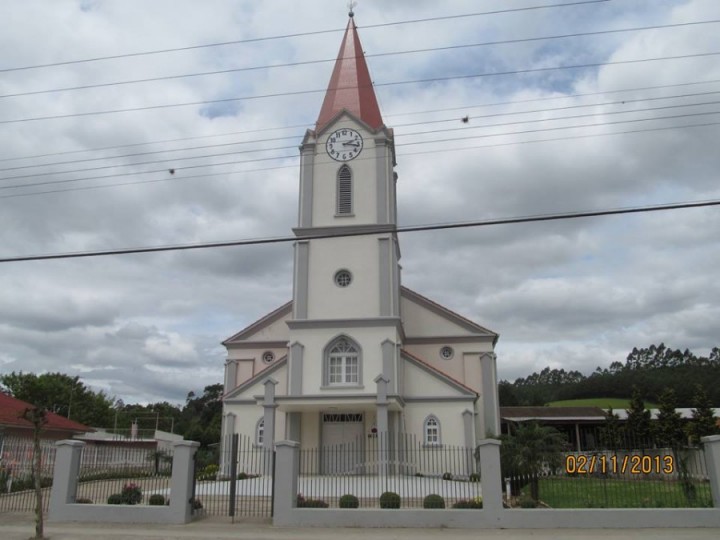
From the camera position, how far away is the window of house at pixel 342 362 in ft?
91.2

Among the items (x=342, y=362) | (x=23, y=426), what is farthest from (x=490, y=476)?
(x=23, y=426)

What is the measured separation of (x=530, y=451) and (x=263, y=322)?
1904cm

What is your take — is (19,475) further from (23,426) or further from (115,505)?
(115,505)

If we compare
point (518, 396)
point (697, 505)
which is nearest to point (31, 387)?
point (697, 505)

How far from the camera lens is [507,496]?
57.3 ft

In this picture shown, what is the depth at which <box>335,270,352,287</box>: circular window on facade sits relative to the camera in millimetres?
29000

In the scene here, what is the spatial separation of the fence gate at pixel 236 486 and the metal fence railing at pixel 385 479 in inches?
49.8

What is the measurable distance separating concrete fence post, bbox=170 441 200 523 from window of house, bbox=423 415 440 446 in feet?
45.6

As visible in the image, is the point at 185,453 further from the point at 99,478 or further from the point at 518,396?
the point at 518,396

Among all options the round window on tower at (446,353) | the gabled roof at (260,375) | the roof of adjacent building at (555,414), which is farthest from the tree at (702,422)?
the gabled roof at (260,375)

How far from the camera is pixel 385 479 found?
1916 cm

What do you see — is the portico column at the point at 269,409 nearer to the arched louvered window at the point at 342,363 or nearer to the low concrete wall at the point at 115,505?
the arched louvered window at the point at 342,363

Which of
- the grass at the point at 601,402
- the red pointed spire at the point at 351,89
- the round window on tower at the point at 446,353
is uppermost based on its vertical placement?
the red pointed spire at the point at 351,89
